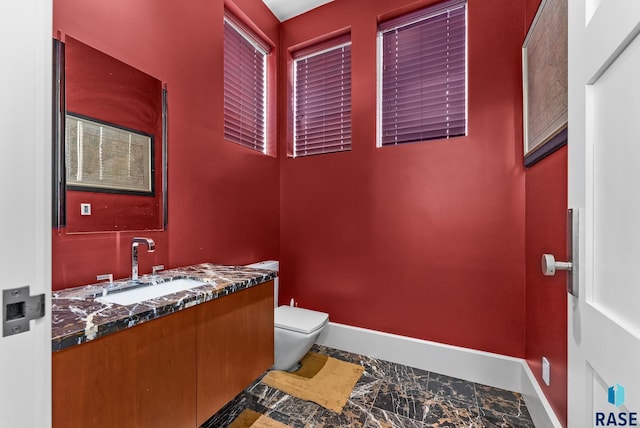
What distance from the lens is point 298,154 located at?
269 cm

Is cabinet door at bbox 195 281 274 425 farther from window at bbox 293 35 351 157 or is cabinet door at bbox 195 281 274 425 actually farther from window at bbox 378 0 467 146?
window at bbox 378 0 467 146

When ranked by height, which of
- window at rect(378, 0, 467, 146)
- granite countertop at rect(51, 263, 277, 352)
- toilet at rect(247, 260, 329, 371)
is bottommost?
toilet at rect(247, 260, 329, 371)

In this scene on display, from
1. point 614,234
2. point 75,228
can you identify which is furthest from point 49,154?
point 614,234

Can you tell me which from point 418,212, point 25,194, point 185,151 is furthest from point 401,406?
point 185,151

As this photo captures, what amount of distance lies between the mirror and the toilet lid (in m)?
1.02

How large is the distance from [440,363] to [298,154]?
2.14m

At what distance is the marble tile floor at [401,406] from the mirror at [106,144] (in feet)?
4.12

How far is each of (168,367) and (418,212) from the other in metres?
1.82

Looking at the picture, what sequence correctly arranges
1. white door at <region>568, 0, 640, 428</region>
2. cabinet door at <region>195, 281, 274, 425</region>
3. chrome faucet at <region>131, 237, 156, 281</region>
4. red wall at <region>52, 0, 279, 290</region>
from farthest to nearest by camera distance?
chrome faucet at <region>131, 237, 156, 281</region>, red wall at <region>52, 0, 279, 290</region>, cabinet door at <region>195, 281, 274, 425</region>, white door at <region>568, 0, 640, 428</region>

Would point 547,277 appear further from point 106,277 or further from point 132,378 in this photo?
point 106,277

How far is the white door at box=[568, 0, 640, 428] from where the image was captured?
0.47 meters

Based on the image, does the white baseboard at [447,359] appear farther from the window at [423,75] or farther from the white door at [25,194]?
the white door at [25,194]

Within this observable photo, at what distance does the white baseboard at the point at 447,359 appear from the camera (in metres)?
1.64

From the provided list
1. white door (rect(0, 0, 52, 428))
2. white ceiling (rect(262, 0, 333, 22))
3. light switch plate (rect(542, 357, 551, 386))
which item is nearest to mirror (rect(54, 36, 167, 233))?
white door (rect(0, 0, 52, 428))
